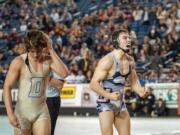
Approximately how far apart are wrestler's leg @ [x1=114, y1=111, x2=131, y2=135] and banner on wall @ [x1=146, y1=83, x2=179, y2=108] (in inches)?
605

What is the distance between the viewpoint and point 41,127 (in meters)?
6.45

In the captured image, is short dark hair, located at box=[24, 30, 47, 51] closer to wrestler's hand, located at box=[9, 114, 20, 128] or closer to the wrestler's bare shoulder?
wrestler's hand, located at box=[9, 114, 20, 128]

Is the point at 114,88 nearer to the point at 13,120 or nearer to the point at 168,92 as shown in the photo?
the point at 13,120

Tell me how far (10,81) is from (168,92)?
57.2 feet

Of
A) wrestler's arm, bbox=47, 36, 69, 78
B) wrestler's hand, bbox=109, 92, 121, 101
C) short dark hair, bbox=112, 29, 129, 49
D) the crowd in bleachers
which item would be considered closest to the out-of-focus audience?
the crowd in bleachers

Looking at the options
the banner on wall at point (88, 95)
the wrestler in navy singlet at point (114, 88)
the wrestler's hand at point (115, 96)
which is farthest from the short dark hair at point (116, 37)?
the banner on wall at point (88, 95)

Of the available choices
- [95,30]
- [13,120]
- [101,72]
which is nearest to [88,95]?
[95,30]

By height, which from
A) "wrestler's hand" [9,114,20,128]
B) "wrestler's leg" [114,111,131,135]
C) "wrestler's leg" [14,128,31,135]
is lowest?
"wrestler's leg" [114,111,131,135]

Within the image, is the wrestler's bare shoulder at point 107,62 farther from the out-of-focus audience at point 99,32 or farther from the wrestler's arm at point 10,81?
the out-of-focus audience at point 99,32

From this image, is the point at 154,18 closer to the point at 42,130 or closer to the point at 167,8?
the point at 167,8

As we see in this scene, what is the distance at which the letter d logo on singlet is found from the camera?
6.59 m

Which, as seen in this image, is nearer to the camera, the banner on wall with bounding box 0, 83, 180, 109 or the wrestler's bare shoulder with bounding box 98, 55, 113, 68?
the wrestler's bare shoulder with bounding box 98, 55, 113, 68

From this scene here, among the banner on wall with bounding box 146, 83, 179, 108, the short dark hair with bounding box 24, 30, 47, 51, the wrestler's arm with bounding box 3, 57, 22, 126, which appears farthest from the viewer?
the banner on wall with bounding box 146, 83, 179, 108

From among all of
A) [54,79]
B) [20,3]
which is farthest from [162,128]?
[20,3]
